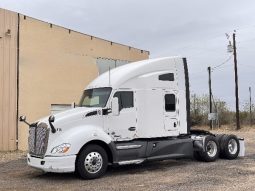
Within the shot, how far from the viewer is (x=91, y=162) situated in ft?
40.8

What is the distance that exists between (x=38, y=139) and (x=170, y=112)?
4.32 m

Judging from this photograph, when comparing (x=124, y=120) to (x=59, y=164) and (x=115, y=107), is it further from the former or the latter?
(x=59, y=164)

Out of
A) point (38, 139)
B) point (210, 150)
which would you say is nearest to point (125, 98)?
point (38, 139)

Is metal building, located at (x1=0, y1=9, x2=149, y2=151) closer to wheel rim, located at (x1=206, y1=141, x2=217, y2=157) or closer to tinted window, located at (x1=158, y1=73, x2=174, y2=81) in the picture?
tinted window, located at (x1=158, y1=73, x2=174, y2=81)

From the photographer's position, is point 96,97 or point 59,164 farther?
point 96,97

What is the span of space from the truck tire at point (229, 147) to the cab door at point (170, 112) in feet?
7.82

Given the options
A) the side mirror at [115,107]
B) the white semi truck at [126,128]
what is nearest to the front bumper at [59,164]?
the white semi truck at [126,128]

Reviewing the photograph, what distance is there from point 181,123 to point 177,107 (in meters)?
0.54

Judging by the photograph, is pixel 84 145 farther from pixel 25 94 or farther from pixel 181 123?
pixel 25 94

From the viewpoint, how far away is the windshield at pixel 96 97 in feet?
43.8

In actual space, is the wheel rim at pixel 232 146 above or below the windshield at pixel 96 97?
below

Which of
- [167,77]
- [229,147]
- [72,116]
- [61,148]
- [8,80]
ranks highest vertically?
[8,80]

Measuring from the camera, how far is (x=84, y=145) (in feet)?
40.4

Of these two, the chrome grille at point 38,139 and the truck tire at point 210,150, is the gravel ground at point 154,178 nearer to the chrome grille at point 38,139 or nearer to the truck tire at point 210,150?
the truck tire at point 210,150
